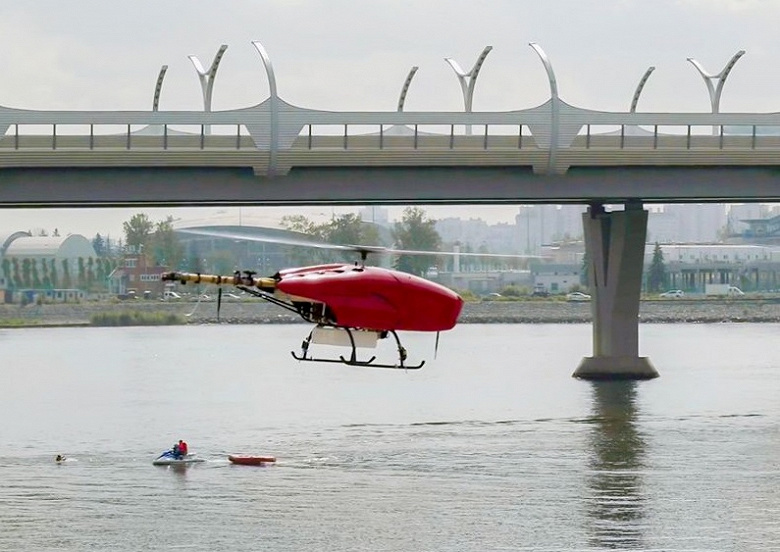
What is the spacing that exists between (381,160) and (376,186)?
2270 mm

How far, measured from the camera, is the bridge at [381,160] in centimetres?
10050

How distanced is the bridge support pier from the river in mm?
2063

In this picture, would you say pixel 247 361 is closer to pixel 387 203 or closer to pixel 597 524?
pixel 387 203

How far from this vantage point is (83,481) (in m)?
81.9

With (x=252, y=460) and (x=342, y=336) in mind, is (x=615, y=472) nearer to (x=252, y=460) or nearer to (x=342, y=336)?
(x=252, y=460)

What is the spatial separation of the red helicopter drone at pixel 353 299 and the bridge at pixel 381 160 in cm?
3567

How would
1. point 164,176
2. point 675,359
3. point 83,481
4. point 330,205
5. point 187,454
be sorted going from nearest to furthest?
point 83,481
point 187,454
point 164,176
point 330,205
point 675,359

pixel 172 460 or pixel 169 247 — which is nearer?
pixel 172 460

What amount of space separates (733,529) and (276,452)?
2753cm

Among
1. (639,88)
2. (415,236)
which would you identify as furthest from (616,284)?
(415,236)

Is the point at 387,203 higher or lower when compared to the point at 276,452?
higher

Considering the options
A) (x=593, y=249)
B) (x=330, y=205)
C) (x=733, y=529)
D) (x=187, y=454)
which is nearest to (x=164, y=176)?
(x=330, y=205)

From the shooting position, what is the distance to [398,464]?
86.9m

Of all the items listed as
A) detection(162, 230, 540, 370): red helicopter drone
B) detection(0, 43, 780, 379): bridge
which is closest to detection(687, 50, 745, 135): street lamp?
detection(0, 43, 780, 379): bridge
